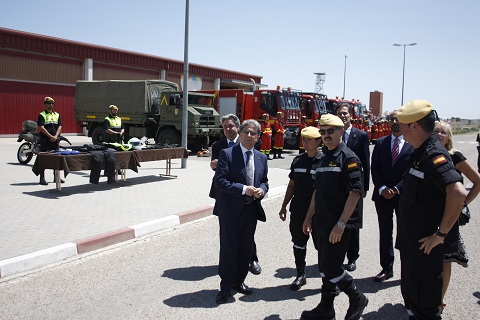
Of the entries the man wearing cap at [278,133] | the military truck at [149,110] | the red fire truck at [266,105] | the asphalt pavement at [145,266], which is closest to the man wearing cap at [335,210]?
the asphalt pavement at [145,266]

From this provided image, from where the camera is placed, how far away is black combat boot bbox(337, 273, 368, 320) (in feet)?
12.5

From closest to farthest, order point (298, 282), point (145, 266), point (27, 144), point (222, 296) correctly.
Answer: point (222, 296) < point (298, 282) < point (145, 266) < point (27, 144)

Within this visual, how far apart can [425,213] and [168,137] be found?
56.1 feet

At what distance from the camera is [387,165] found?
510 centimetres

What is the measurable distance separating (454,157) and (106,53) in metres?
29.1

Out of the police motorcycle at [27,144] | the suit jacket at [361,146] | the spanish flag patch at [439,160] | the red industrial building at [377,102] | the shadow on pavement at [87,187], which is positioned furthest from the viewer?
the red industrial building at [377,102]

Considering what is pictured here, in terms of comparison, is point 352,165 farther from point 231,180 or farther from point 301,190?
point 231,180

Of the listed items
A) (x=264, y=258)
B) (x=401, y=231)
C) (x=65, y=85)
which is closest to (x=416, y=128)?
(x=401, y=231)

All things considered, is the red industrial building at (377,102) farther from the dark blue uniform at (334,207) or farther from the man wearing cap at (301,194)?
the dark blue uniform at (334,207)

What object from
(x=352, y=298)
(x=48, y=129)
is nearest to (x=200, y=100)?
(x=48, y=129)

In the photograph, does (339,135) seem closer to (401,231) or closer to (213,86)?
(401,231)

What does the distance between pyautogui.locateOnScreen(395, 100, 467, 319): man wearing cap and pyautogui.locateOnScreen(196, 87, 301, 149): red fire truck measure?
16762 mm

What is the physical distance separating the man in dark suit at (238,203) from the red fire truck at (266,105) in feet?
50.5

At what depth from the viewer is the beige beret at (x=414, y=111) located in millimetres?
2998
